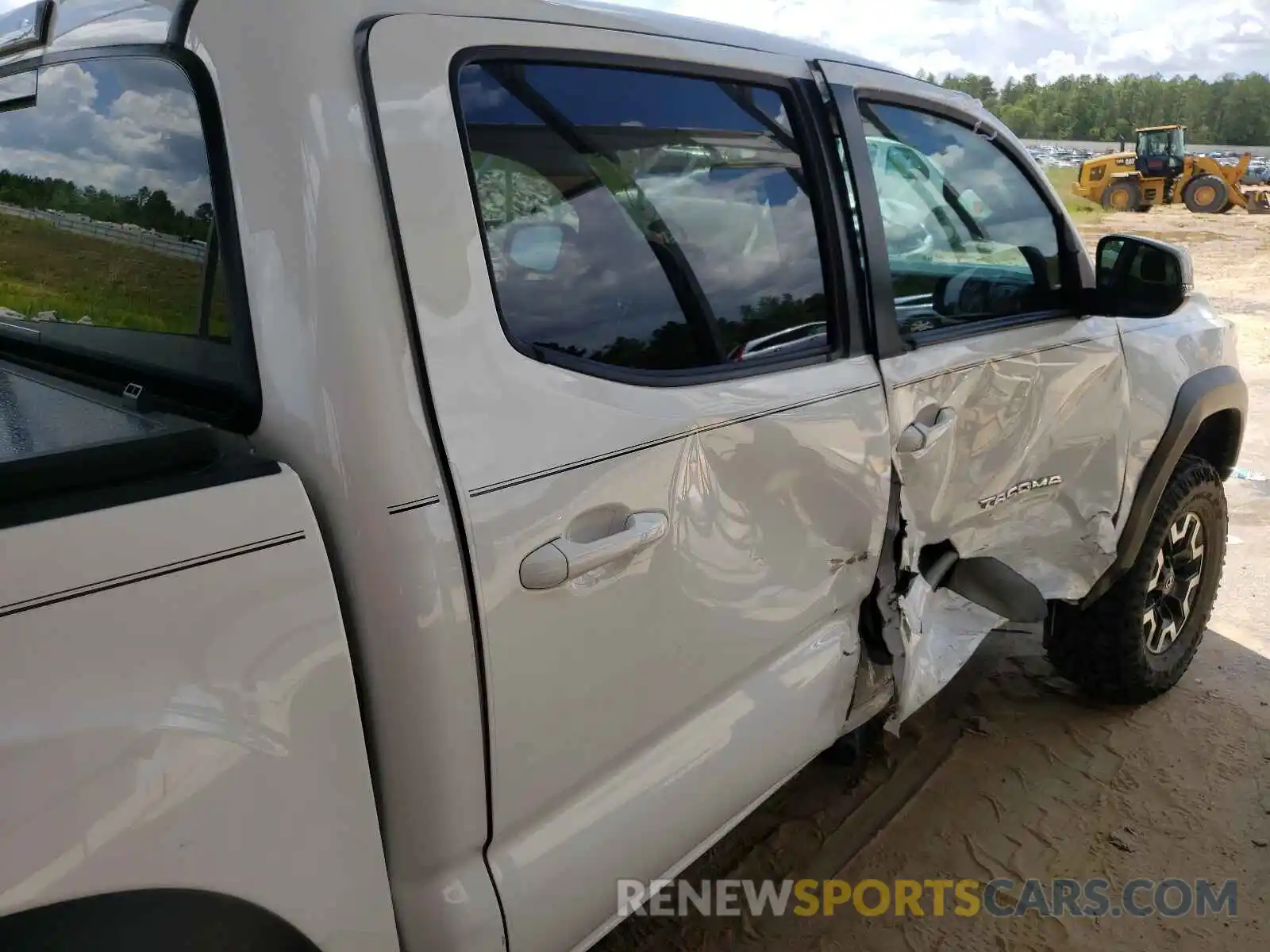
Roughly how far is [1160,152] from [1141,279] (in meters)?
26.2

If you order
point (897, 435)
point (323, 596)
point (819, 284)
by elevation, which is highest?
point (819, 284)

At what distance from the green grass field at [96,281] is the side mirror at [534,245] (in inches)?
17.3

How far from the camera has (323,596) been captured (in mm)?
1187

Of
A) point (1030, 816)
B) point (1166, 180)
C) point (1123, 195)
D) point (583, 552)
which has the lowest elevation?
point (1123, 195)

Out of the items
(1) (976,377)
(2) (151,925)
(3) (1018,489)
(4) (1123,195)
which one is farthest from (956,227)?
(4) (1123,195)

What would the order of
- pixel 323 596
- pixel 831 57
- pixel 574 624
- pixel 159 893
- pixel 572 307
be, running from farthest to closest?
1. pixel 831 57
2. pixel 572 307
3. pixel 574 624
4. pixel 323 596
5. pixel 159 893

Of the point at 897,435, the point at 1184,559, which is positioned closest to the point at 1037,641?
the point at 1184,559

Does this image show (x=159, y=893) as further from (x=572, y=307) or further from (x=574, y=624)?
(x=572, y=307)

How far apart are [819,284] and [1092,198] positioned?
26779 mm

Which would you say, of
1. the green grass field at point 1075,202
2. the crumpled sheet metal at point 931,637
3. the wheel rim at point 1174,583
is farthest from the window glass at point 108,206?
the green grass field at point 1075,202

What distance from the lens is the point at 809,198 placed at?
84.7 inches

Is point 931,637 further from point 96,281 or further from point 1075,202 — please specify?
point 1075,202

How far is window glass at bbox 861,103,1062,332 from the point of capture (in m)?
2.39
